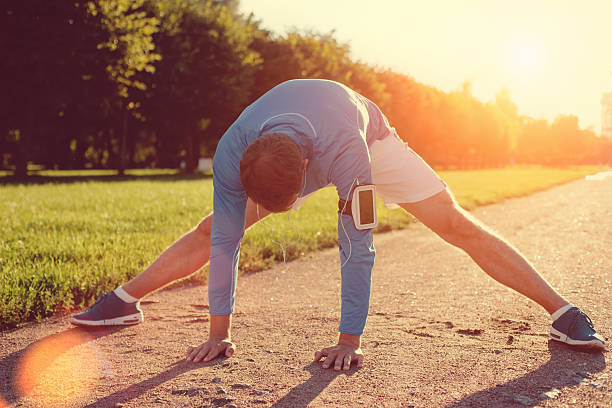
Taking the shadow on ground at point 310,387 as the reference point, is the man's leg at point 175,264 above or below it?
above

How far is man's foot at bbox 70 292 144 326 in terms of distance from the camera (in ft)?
11.2

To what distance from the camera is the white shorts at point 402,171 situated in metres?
3.12

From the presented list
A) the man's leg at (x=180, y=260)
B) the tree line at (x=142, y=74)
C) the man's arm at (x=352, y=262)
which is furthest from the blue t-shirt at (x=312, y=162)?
the tree line at (x=142, y=74)

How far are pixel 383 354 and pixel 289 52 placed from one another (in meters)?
31.8

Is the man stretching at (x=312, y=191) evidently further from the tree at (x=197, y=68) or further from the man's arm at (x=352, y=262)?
the tree at (x=197, y=68)

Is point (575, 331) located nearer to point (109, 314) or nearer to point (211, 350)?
point (211, 350)

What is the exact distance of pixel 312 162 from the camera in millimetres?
2551

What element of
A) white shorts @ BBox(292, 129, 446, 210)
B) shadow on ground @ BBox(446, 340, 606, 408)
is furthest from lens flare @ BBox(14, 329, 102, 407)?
shadow on ground @ BBox(446, 340, 606, 408)

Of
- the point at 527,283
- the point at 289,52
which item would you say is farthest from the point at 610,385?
the point at 289,52

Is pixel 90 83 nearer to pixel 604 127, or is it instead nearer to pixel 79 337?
pixel 79 337

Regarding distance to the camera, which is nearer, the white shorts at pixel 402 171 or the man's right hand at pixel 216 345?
the man's right hand at pixel 216 345

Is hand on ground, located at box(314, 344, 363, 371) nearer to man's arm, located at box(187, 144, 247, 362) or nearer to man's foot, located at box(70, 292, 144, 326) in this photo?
man's arm, located at box(187, 144, 247, 362)

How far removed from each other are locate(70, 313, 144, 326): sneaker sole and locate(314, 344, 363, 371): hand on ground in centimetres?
147

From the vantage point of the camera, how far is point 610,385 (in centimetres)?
241
